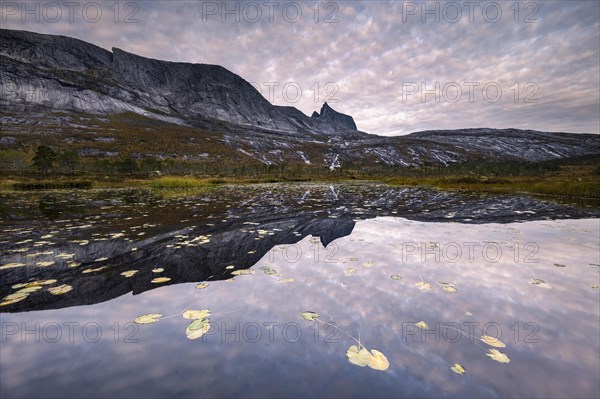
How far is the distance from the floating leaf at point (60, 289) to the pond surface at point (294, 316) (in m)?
0.03

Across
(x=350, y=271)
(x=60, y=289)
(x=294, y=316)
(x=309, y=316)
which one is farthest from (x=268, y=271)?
(x=60, y=289)

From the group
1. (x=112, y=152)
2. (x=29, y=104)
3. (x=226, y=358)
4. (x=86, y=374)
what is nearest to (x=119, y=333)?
(x=86, y=374)

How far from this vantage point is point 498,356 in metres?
4.18

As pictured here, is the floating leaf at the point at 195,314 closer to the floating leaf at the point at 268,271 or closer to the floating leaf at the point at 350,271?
the floating leaf at the point at 268,271

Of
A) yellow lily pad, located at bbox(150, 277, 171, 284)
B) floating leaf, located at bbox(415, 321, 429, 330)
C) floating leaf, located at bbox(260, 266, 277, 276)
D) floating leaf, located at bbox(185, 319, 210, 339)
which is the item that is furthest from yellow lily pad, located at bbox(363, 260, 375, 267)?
yellow lily pad, located at bbox(150, 277, 171, 284)

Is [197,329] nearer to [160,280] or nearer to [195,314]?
[195,314]

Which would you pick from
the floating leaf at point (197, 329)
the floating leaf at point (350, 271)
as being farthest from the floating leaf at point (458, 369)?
the floating leaf at point (197, 329)

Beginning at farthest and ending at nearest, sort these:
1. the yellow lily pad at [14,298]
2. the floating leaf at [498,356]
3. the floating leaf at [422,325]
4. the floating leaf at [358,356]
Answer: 1. the yellow lily pad at [14,298]
2. the floating leaf at [422,325]
3. the floating leaf at [498,356]
4. the floating leaf at [358,356]

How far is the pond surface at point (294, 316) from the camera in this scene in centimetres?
371

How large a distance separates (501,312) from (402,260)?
136 inches

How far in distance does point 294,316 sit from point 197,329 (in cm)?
185

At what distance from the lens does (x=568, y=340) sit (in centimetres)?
466

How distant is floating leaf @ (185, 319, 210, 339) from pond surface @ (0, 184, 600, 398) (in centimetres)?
7

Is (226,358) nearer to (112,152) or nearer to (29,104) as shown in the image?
(112,152)
